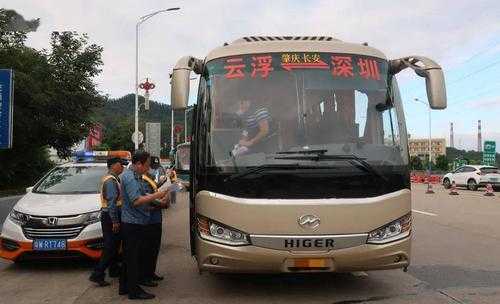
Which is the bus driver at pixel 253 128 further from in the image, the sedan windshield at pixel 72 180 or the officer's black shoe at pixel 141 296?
the sedan windshield at pixel 72 180

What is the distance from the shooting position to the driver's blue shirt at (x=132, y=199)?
666 centimetres

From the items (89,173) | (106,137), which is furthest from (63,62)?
(106,137)

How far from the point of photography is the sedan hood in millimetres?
8291

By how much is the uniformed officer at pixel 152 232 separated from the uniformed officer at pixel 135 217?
0.10 m

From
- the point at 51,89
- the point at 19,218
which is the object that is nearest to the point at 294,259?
the point at 19,218

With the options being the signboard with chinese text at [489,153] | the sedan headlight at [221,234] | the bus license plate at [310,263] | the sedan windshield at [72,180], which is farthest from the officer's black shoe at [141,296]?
the signboard with chinese text at [489,153]

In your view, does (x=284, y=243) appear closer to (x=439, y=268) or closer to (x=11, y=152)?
(x=439, y=268)

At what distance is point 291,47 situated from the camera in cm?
675

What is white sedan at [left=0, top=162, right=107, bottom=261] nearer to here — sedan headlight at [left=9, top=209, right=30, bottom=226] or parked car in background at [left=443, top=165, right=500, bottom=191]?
sedan headlight at [left=9, top=209, right=30, bottom=226]

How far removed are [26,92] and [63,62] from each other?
241 cm

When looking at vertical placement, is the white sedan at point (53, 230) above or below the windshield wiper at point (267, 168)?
below

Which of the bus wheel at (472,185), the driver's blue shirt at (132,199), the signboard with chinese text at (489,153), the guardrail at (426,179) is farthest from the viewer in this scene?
the signboard with chinese text at (489,153)

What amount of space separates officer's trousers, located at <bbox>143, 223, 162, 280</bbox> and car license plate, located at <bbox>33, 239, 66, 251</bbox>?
144 cm

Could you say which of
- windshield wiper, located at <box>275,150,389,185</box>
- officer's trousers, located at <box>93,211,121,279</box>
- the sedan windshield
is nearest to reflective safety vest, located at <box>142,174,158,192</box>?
officer's trousers, located at <box>93,211,121,279</box>
